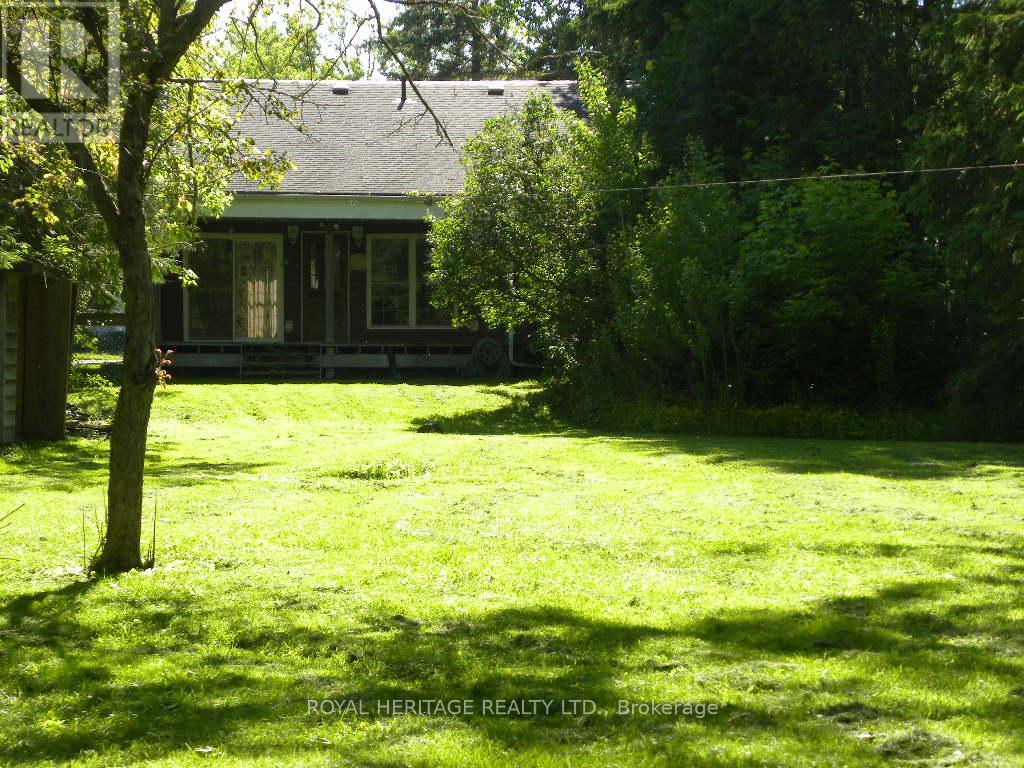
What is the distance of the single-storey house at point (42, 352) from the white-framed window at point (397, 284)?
10.6 metres

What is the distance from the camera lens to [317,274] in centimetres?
2389

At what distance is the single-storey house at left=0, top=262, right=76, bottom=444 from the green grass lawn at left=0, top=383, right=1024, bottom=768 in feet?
9.26

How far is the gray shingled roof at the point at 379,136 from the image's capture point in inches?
893

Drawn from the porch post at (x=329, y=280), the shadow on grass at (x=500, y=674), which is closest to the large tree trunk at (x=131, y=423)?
the shadow on grass at (x=500, y=674)

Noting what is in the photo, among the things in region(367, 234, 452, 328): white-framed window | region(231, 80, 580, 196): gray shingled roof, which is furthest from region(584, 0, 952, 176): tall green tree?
region(367, 234, 452, 328): white-framed window

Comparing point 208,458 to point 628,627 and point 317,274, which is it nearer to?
point 628,627

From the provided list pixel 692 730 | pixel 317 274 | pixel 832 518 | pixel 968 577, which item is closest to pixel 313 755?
pixel 692 730

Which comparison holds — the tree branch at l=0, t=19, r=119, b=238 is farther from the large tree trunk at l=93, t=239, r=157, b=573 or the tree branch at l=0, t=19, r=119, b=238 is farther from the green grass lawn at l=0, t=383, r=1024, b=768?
the green grass lawn at l=0, t=383, r=1024, b=768

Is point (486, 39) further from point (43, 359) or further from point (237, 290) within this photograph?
point (237, 290)

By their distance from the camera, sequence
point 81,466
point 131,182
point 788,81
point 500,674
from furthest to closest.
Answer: point 788,81
point 81,466
point 131,182
point 500,674

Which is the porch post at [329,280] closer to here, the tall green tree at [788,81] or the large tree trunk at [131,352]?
the tall green tree at [788,81]

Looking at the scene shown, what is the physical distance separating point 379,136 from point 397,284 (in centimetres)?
331

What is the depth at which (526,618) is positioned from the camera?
18.7 ft

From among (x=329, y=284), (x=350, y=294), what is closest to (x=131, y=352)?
(x=329, y=284)
